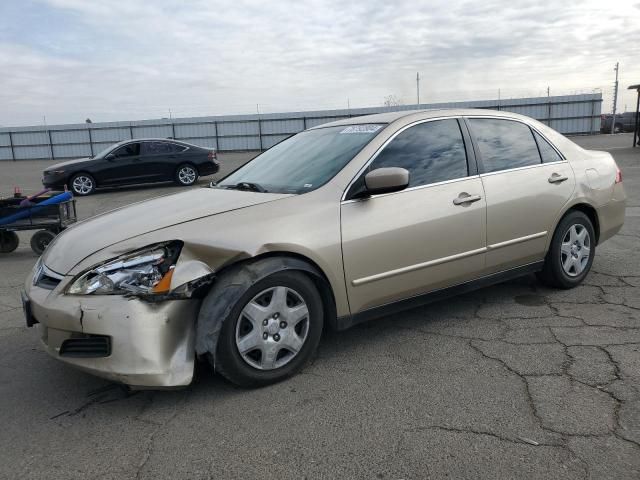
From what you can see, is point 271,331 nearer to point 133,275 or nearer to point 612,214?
point 133,275

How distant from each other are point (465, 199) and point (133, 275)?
7.49 ft

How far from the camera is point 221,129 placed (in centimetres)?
3600

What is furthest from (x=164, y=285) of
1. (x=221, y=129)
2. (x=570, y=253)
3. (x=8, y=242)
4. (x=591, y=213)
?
(x=221, y=129)

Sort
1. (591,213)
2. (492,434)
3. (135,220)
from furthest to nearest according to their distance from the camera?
1. (591,213)
2. (135,220)
3. (492,434)

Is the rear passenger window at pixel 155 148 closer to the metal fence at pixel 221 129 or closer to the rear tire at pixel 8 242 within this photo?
the rear tire at pixel 8 242

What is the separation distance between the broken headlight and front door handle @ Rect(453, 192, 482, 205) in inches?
77.0

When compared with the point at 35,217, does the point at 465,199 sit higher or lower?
higher

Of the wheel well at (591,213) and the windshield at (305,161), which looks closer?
the windshield at (305,161)

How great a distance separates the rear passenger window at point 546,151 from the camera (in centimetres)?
444

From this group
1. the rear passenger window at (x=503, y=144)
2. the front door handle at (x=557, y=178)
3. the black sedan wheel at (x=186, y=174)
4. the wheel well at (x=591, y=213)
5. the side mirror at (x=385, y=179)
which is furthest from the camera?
the black sedan wheel at (x=186, y=174)

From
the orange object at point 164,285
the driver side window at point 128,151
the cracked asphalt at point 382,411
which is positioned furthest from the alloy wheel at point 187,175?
the orange object at point 164,285

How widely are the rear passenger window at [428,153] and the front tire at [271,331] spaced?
1004 mm

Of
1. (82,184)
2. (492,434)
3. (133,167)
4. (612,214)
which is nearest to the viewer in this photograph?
(492,434)

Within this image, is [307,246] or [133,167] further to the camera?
[133,167]
